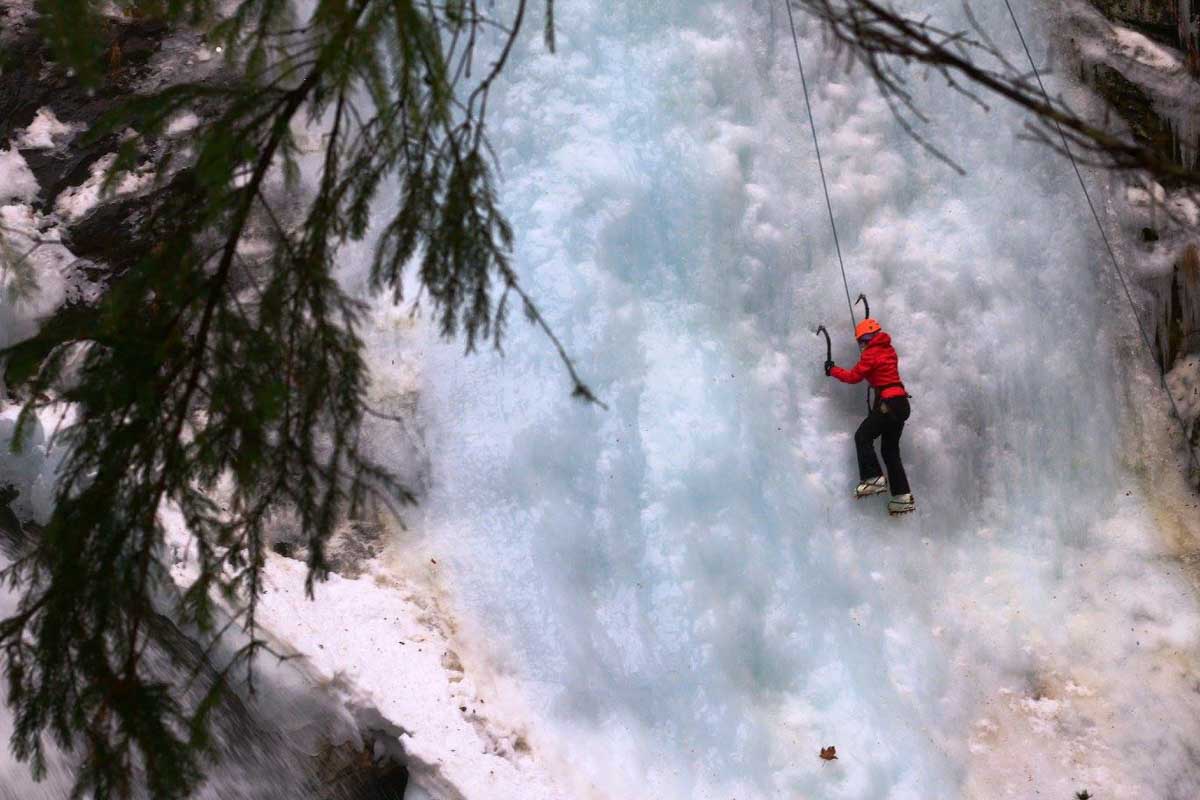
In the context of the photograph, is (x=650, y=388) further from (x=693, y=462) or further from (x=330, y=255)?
(x=330, y=255)

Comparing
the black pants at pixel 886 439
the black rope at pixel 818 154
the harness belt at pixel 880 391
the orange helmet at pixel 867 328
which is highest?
the black rope at pixel 818 154

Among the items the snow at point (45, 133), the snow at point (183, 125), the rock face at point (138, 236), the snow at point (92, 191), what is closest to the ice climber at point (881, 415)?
the rock face at point (138, 236)

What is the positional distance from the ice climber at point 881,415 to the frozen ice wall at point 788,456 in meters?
0.20

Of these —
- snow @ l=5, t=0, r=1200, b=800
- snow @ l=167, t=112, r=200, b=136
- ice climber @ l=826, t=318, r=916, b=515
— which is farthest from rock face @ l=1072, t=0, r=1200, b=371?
snow @ l=167, t=112, r=200, b=136

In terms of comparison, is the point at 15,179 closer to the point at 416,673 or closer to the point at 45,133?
the point at 45,133

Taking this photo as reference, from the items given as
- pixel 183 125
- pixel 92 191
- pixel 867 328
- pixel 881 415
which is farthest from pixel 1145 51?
pixel 92 191

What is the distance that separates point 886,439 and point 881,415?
165 mm

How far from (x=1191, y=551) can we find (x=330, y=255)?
5547mm

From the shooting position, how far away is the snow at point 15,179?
5883 mm

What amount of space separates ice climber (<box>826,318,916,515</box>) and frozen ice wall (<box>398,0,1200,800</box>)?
0.20 m

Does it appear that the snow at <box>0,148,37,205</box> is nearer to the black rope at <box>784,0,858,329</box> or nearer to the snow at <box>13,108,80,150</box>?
the snow at <box>13,108,80,150</box>

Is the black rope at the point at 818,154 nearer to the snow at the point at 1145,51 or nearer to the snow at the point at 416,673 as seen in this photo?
the snow at the point at 1145,51

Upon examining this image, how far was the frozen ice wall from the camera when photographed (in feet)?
17.4

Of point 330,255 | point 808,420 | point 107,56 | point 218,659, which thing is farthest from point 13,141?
point 808,420
